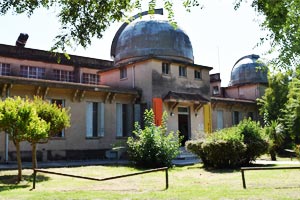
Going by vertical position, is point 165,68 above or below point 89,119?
above

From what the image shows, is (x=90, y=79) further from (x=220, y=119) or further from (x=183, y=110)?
(x=220, y=119)

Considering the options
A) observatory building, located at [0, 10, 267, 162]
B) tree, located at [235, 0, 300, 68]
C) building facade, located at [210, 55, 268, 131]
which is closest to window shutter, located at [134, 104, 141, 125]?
observatory building, located at [0, 10, 267, 162]

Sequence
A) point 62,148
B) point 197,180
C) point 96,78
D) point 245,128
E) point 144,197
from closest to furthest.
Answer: point 144,197
point 197,180
point 245,128
point 62,148
point 96,78

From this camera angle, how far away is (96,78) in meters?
34.6

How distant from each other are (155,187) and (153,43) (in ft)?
60.8

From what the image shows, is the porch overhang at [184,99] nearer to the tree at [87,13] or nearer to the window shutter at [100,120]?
the window shutter at [100,120]

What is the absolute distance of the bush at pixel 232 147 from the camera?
1800 centimetres

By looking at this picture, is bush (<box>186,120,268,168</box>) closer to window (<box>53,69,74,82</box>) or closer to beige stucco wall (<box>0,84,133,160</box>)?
beige stucco wall (<box>0,84,133,160</box>)

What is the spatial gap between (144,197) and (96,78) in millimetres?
25686

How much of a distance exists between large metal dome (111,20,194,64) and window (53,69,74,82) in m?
4.86

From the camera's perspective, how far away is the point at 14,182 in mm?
13805

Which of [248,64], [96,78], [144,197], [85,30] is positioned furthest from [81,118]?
[248,64]

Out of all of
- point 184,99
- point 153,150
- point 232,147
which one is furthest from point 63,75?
point 232,147

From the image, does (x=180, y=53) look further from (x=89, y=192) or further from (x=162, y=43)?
(x=89, y=192)
